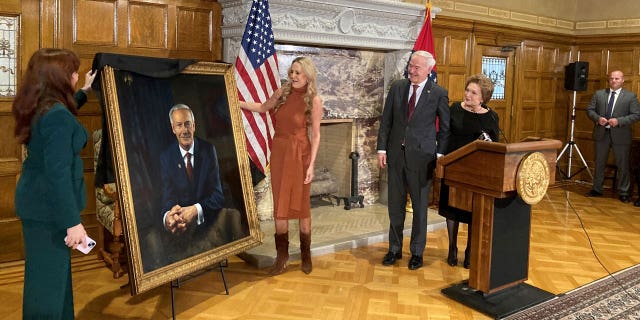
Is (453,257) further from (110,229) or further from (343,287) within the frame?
(110,229)

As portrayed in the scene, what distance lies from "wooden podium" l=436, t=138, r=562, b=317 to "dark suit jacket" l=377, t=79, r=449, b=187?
43cm

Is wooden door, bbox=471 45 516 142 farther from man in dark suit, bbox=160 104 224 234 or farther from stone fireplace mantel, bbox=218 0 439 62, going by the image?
man in dark suit, bbox=160 104 224 234

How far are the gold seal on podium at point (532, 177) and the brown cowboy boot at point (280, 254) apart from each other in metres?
1.75

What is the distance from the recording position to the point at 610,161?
337 inches

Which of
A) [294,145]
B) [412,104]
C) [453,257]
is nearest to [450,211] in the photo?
[453,257]

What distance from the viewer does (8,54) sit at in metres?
4.14

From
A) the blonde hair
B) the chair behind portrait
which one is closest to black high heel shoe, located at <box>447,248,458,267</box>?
the blonde hair

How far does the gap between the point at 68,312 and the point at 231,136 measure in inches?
59.2

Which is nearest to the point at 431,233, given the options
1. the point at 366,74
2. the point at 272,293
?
the point at 366,74

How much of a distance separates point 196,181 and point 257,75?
1495 millimetres

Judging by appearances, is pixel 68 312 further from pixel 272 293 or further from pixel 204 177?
pixel 272 293

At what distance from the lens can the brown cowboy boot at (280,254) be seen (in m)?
4.21

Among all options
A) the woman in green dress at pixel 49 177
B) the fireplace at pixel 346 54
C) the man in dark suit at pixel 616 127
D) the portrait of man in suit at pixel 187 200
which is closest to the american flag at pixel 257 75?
the fireplace at pixel 346 54

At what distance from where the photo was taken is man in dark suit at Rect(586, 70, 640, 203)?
737 cm
